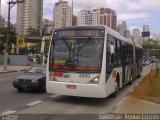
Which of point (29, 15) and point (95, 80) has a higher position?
point (29, 15)

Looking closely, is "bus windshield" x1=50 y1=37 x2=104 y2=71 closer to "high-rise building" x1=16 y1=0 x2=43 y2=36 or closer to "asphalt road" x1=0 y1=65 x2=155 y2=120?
"asphalt road" x1=0 y1=65 x2=155 y2=120

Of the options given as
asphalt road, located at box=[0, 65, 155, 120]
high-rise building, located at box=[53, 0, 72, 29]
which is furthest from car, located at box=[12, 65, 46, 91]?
high-rise building, located at box=[53, 0, 72, 29]

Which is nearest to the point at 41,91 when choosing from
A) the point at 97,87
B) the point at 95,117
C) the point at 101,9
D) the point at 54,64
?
the point at 54,64

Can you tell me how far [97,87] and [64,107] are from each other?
4.62 feet

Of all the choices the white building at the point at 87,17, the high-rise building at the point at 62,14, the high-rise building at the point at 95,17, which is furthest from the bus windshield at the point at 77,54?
the high-rise building at the point at 62,14

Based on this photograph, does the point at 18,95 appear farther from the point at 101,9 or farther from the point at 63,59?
the point at 101,9

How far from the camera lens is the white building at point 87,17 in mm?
48037

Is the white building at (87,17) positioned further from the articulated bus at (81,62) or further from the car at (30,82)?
the articulated bus at (81,62)

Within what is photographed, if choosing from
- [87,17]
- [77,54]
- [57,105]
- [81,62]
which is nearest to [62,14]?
[87,17]

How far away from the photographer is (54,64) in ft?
44.0

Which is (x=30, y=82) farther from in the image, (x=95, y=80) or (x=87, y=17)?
(x=87, y=17)

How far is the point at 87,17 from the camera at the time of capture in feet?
159

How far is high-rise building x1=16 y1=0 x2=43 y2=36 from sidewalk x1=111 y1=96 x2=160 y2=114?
39.8m

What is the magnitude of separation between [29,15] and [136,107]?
60527 mm
